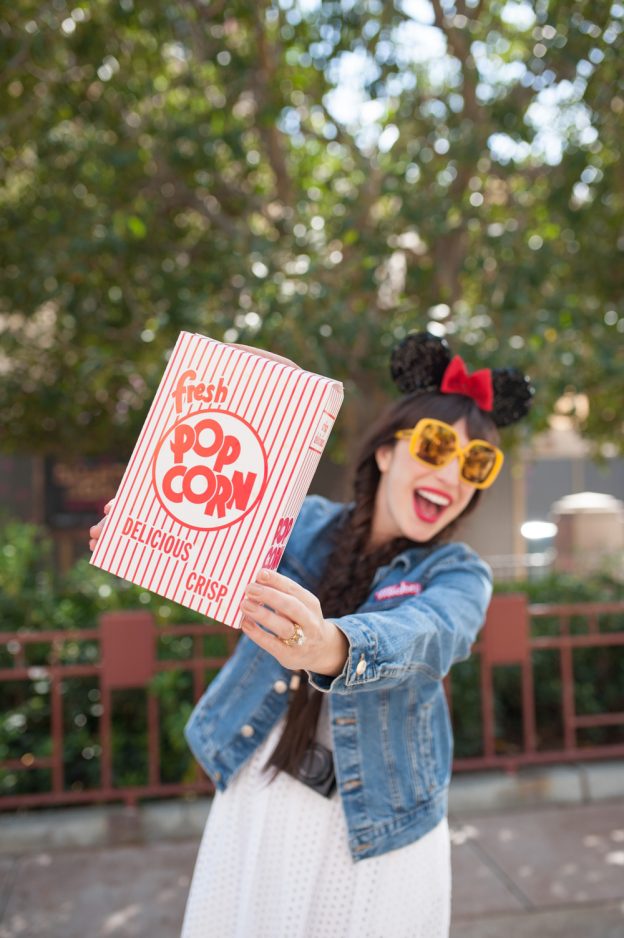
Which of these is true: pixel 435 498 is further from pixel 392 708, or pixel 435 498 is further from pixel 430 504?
pixel 392 708

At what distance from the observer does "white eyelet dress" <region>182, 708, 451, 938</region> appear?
5.55ft

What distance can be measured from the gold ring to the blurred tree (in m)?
2.94

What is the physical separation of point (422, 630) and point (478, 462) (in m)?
0.50

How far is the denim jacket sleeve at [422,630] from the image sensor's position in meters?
1.33

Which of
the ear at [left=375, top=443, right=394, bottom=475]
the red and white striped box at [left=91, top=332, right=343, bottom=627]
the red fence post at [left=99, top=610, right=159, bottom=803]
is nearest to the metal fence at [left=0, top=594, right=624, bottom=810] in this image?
the red fence post at [left=99, top=610, right=159, bottom=803]

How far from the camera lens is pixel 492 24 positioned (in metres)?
5.88

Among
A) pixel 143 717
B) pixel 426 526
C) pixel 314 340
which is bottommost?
pixel 143 717

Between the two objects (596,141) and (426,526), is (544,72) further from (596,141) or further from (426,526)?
(426,526)

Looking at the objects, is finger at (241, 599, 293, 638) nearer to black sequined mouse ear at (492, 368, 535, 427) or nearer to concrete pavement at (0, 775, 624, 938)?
black sequined mouse ear at (492, 368, 535, 427)

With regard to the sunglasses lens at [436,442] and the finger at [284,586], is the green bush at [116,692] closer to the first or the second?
the sunglasses lens at [436,442]

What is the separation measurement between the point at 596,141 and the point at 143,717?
4811mm

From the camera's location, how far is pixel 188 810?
4023mm

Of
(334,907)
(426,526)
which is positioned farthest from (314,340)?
(334,907)

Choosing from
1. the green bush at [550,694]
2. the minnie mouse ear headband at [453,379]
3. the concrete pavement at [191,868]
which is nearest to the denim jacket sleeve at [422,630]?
the minnie mouse ear headband at [453,379]
